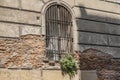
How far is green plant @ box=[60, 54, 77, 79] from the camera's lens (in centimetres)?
1233

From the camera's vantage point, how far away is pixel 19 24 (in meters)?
11.5

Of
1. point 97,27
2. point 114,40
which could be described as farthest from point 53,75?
point 114,40

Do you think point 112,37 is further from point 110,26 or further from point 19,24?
point 19,24

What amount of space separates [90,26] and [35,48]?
2719mm

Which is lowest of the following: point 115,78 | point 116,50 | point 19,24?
point 115,78

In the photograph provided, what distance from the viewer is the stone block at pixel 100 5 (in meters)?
13.4

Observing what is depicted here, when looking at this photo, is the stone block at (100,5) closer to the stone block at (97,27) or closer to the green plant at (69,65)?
the stone block at (97,27)

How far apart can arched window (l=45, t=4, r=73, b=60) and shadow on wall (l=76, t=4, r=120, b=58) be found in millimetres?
436

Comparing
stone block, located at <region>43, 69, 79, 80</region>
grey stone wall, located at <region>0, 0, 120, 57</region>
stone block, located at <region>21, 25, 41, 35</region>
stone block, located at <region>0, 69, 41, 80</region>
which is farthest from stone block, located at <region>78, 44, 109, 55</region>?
stone block, located at <region>0, 69, 41, 80</region>

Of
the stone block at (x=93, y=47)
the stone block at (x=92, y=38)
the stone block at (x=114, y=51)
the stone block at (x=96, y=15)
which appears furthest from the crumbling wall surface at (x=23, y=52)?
the stone block at (x=114, y=51)

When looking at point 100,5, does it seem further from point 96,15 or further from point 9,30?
point 9,30

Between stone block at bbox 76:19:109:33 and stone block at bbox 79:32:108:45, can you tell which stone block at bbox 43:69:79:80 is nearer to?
stone block at bbox 79:32:108:45

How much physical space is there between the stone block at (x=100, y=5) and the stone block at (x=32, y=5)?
5.54 ft

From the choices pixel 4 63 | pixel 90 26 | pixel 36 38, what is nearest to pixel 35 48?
pixel 36 38
